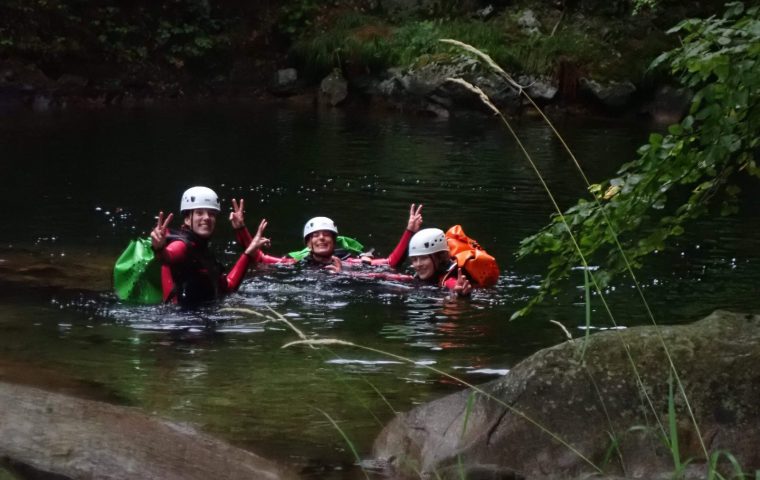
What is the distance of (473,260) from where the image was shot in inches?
429

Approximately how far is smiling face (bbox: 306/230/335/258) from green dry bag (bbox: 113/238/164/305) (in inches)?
75.5

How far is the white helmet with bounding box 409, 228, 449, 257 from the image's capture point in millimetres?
10977

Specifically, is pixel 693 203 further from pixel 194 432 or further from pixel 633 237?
pixel 633 237

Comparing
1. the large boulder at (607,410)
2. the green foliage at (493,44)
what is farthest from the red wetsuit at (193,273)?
the green foliage at (493,44)

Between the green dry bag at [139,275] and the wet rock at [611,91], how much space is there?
1914cm

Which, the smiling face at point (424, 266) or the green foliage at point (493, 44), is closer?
the smiling face at point (424, 266)

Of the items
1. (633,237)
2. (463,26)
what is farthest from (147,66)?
(633,237)

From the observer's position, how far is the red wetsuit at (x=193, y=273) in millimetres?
9633

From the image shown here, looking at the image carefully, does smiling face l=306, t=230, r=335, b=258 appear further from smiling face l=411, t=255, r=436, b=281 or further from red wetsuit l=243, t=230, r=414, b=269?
smiling face l=411, t=255, r=436, b=281

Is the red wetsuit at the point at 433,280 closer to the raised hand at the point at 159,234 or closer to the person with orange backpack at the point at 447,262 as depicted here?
the person with orange backpack at the point at 447,262

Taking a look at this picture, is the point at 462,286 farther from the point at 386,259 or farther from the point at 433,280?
the point at 386,259

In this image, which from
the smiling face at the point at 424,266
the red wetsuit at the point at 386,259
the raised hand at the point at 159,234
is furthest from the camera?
the red wetsuit at the point at 386,259

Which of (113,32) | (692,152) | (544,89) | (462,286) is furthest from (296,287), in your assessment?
(113,32)

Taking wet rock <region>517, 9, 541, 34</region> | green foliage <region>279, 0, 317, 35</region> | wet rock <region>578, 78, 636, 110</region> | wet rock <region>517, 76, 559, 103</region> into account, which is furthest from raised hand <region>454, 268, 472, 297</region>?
green foliage <region>279, 0, 317, 35</region>
